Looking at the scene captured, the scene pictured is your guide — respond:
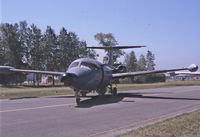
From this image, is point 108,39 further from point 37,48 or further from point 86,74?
point 86,74

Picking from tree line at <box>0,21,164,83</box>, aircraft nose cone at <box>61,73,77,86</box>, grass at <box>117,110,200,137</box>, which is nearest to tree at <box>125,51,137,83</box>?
tree line at <box>0,21,164,83</box>

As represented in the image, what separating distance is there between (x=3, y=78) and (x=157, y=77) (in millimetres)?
52305

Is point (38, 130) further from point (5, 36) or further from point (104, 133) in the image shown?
point (5, 36)

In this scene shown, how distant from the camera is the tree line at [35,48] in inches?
2454

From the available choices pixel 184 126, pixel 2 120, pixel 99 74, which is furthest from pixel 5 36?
pixel 184 126

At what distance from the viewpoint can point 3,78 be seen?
5806 centimetres

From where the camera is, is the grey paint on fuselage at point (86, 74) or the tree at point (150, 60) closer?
the grey paint on fuselage at point (86, 74)

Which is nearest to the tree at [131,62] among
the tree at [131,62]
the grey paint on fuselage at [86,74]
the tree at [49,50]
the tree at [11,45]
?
the tree at [131,62]

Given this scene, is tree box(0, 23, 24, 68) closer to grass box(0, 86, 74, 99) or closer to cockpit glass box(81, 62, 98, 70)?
grass box(0, 86, 74, 99)

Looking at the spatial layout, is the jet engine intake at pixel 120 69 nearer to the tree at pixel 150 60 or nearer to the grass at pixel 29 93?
the grass at pixel 29 93

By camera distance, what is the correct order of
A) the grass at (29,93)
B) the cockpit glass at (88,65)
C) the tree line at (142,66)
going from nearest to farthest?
the cockpit glass at (88,65), the grass at (29,93), the tree line at (142,66)

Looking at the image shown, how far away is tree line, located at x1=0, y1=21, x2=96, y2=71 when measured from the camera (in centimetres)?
6234

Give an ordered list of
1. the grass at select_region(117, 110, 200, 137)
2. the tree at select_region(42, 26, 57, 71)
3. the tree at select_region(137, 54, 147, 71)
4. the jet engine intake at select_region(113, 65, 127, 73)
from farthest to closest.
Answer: the tree at select_region(137, 54, 147, 71) → the tree at select_region(42, 26, 57, 71) → the jet engine intake at select_region(113, 65, 127, 73) → the grass at select_region(117, 110, 200, 137)

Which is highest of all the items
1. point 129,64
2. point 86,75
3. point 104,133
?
point 129,64
